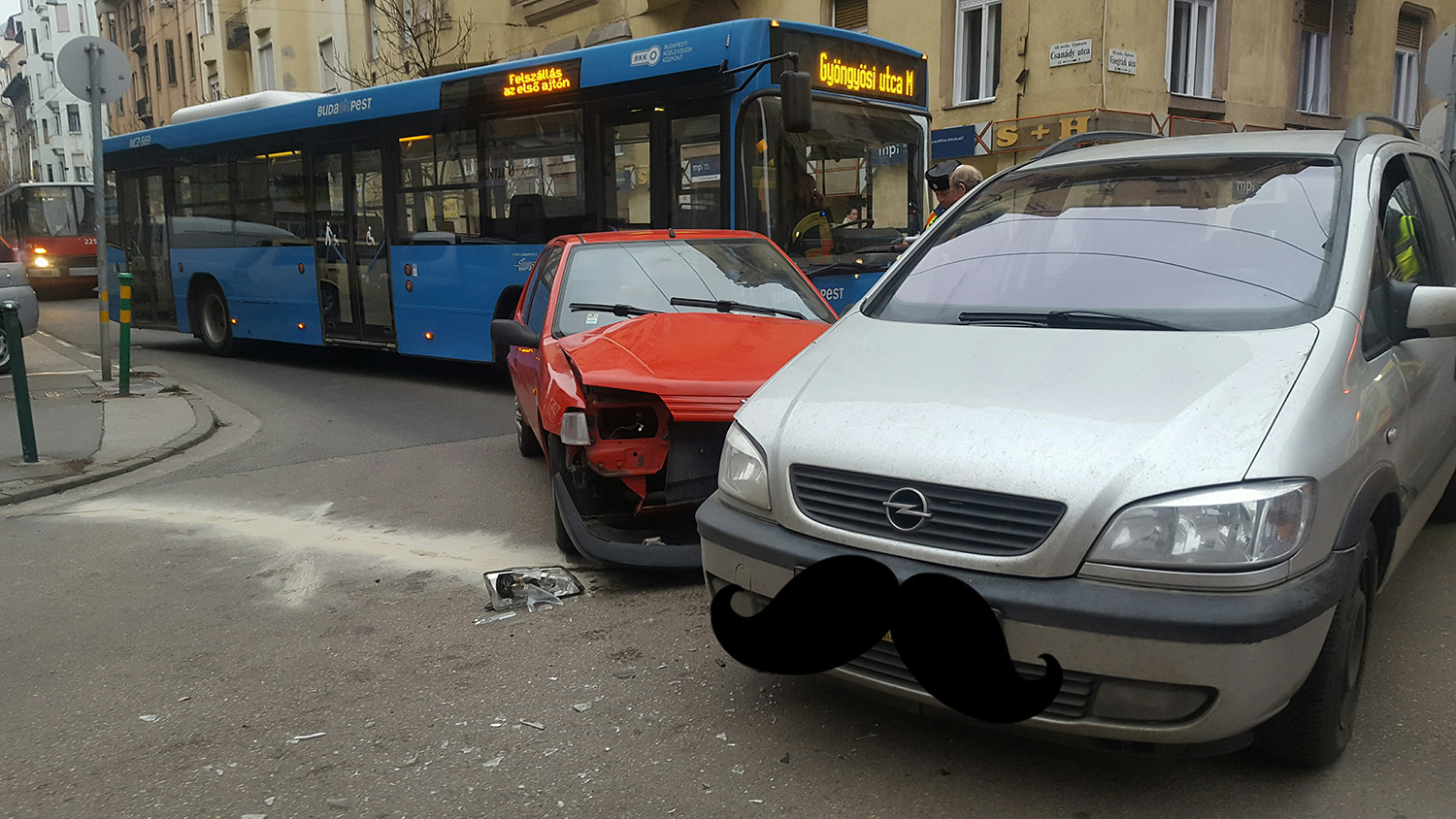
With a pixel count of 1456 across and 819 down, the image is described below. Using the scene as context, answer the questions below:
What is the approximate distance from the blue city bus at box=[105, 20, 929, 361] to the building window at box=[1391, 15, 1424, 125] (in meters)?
16.0

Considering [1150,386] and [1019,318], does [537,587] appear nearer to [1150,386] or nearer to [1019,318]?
[1019,318]

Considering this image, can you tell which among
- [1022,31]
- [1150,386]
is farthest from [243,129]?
[1150,386]

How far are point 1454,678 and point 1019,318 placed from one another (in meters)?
1.82

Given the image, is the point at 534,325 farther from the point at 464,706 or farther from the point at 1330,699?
the point at 1330,699

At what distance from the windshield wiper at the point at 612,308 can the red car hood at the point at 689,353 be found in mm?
89

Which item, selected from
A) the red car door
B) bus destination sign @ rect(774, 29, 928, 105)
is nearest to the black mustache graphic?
the red car door

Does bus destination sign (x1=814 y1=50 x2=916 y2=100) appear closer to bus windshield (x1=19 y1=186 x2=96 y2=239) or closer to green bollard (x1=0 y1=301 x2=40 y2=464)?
green bollard (x1=0 y1=301 x2=40 y2=464)

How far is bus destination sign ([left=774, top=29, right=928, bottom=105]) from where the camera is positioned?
9312mm

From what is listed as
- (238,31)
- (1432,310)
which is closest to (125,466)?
(1432,310)

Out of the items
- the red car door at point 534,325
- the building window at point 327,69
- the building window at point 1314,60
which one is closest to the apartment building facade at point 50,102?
the building window at point 327,69

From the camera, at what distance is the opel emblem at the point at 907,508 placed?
9.34 ft

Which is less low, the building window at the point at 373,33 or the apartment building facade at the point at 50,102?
the apartment building facade at the point at 50,102

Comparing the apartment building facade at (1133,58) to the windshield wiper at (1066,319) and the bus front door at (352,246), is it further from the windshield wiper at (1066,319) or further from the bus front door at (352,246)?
the windshield wiper at (1066,319)

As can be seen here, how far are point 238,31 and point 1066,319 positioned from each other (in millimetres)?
42529
